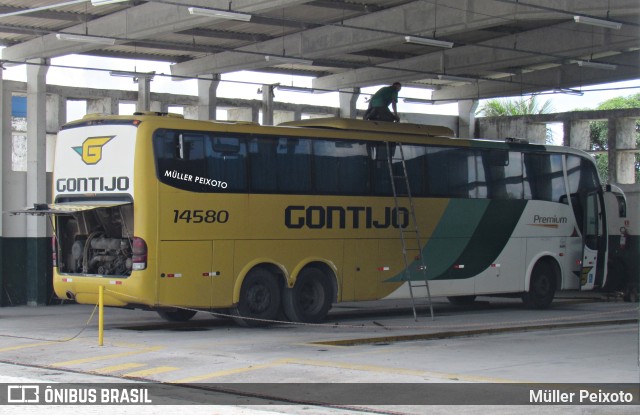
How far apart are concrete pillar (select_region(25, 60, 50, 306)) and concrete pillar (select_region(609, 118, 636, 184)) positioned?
16562mm

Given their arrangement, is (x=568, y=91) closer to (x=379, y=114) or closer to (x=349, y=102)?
(x=349, y=102)

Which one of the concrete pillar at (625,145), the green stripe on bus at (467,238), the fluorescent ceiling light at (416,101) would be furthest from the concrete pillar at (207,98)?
the concrete pillar at (625,145)

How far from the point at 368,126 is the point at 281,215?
2.77 metres

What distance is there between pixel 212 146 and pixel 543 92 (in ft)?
53.1

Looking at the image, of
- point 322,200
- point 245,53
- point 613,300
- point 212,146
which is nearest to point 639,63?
point 613,300

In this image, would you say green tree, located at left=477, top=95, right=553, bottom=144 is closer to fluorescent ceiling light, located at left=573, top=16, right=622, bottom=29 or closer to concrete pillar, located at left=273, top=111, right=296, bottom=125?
concrete pillar, located at left=273, top=111, right=296, bottom=125

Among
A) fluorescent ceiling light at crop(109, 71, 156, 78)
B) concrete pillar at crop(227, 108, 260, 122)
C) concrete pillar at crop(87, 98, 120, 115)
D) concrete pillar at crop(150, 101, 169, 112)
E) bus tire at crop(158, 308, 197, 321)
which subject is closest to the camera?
bus tire at crop(158, 308, 197, 321)

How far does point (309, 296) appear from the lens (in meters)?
19.1

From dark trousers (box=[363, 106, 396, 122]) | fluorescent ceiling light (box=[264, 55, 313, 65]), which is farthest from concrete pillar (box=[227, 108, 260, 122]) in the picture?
dark trousers (box=[363, 106, 396, 122])

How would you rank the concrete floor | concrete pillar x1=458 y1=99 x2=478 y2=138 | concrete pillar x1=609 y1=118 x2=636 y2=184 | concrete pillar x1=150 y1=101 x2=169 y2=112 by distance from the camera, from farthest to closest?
concrete pillar x1=458 y1=99 x2=478 y2=138, concrete pillar x1=609 y1=118 x2=636 y2=184, concrete pillar x1=150 y1=101 x2=169 y2=112, the concrete floor

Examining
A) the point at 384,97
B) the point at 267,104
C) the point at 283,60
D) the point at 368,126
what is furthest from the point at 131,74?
the point at 368,126

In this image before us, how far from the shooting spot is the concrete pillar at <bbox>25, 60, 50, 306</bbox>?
77.8 feet

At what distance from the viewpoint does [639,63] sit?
28078mm

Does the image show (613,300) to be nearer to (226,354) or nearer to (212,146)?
(212,146)
